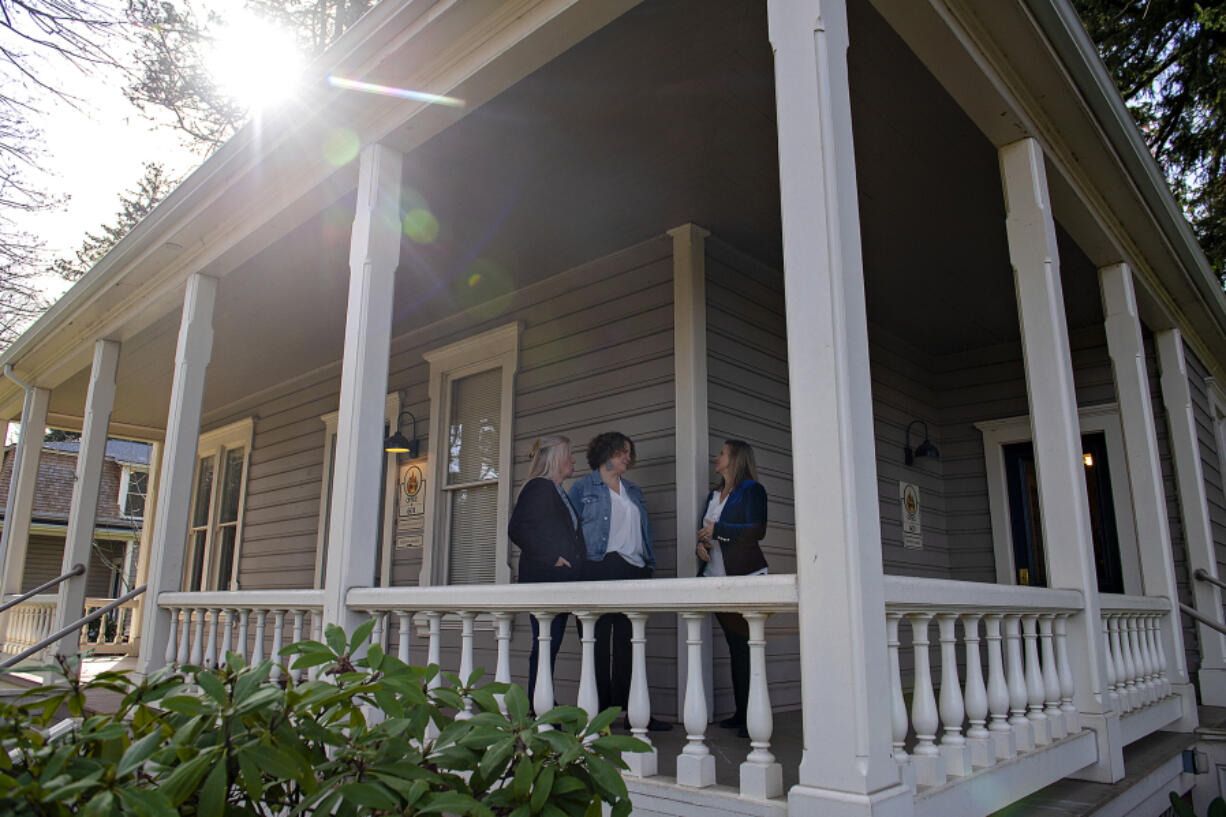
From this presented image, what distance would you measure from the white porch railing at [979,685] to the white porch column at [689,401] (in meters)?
1.61

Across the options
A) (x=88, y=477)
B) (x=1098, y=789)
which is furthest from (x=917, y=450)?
(x=88, y=477)

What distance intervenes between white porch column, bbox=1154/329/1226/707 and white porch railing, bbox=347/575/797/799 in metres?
4.17

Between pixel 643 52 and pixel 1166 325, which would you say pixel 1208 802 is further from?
pixel 643 52

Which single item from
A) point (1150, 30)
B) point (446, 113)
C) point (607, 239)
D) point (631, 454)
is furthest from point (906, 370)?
point (1150, 30)

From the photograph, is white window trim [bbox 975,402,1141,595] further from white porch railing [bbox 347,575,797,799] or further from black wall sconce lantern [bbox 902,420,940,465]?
white porch railing [bbox 347,575,797,799]

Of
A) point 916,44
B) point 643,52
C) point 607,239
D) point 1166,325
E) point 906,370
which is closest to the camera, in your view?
point 916,44

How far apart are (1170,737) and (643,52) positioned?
155 inches

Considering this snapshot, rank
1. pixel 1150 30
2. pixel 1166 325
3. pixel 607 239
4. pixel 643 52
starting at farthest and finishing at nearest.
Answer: pixel 1150 30, pixel 1166 325, pixel 607 239, pixel 643 52

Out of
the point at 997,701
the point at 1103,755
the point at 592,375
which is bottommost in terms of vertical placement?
the point at 1103,755

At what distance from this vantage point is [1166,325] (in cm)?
541

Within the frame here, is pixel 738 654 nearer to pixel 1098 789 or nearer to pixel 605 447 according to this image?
pixel 605 447

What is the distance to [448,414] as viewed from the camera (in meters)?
6.24

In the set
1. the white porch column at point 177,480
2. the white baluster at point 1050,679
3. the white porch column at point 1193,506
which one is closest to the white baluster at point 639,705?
the white baluster at point 1050,679

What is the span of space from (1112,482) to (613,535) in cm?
400
